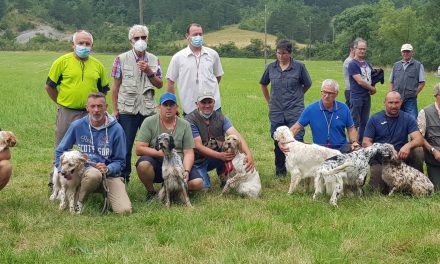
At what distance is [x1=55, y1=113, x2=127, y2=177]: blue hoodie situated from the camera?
6.65 metres

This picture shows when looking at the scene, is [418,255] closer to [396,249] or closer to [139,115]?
[396,249]

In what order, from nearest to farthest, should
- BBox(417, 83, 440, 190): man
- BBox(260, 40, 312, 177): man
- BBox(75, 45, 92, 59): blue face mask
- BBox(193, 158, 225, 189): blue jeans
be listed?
1. BBox(75, 45, 92, 59): blue face mask
2. BBox(417, 83, 440, 190): man
3. BBox(193, 158, 225, 189): blue jeans
4. BBox(260, 40, 312, 177): man

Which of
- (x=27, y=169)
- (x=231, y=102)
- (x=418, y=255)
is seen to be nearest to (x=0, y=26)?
(x=231, y=102)

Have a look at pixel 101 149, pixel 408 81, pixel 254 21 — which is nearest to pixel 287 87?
pixel 101 149

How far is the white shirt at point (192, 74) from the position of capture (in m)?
7.91

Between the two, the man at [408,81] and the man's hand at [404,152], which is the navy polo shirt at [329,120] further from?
the man at [408,81]

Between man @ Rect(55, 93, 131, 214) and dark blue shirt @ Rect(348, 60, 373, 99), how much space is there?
518 cm

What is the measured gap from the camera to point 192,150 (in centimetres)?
713

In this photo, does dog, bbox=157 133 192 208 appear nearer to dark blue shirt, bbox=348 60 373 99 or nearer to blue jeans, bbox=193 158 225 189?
blue jeans, bbox=193 158 225 189

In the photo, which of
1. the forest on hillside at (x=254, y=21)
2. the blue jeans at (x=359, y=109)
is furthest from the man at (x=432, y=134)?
the forest on hillside at (x=254, y=21)

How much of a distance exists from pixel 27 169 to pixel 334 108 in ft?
17.2

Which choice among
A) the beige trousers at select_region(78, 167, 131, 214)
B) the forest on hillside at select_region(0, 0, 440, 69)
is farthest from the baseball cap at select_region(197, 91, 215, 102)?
the forest on hillside at select_region(0, 0, 440, 69)

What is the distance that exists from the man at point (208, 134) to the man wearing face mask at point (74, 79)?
56.5 inches

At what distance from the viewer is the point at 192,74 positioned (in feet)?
25.9
